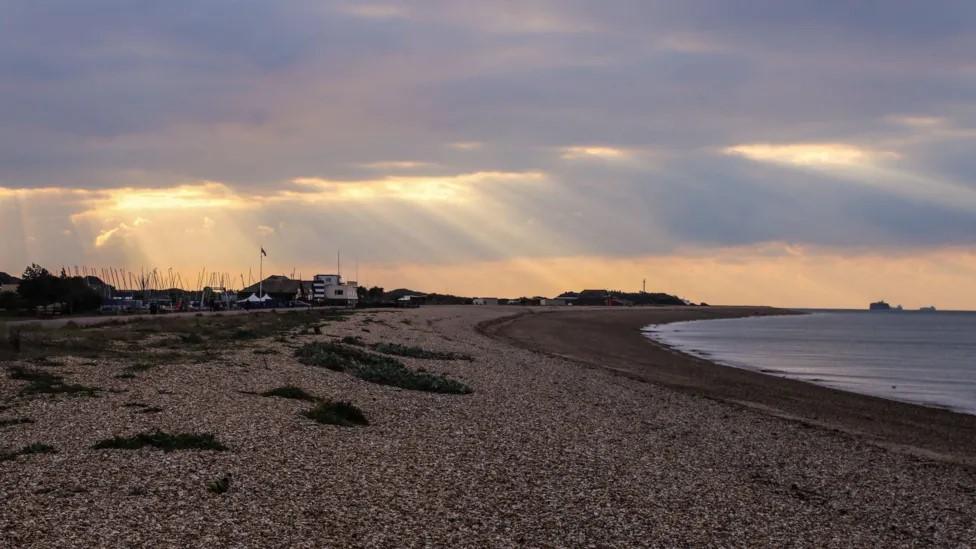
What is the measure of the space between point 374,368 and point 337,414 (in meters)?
9.40

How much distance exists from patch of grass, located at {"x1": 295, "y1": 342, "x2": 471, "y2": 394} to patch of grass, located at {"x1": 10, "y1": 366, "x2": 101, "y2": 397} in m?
8.35

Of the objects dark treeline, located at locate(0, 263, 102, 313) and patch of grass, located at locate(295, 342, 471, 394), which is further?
dark treeline, located at locate(0, 263, 102, 313)

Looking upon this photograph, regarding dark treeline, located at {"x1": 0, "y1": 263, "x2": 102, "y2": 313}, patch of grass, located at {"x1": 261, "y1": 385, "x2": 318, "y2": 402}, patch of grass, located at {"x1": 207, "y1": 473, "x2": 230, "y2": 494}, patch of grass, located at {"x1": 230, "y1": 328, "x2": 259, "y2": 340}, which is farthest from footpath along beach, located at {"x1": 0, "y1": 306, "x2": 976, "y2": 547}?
dark treeline, located at {"x1": 0, "y1": 263, "x2": 102, "y2": 313}

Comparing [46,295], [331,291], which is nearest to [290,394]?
[46,295]

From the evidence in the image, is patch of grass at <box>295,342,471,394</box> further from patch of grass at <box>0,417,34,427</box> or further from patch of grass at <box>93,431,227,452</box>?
patch of grass at <box>0,417,34,427</box>

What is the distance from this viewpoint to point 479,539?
10.6 meters

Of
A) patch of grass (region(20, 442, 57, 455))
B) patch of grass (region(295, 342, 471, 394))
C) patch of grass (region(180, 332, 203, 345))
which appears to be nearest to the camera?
patch of grass (region(20, 442, 57, 455))

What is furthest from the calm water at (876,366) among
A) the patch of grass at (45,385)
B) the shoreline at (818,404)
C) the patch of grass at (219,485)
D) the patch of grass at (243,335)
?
the patch of grass at (45,385)

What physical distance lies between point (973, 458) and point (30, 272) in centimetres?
8513

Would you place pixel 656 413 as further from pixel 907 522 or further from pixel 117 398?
pixel 117 398

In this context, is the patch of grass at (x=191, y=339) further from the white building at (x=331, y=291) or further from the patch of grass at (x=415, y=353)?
the white building at (x=331, y=291)

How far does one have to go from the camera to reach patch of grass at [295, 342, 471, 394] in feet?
79.7

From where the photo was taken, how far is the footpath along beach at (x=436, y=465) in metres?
10.7

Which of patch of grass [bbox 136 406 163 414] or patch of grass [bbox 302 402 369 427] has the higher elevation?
patch of grass [bbox 136 406 163 414]
